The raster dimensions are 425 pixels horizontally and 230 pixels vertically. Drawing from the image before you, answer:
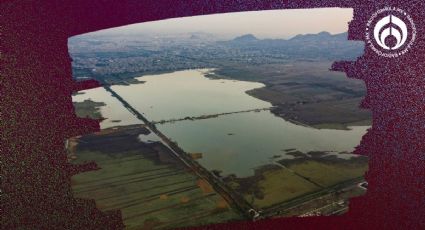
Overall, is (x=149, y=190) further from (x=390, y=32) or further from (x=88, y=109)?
(x=88, y=109)

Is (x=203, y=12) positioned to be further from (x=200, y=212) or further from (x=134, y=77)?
(x=134, y=77)

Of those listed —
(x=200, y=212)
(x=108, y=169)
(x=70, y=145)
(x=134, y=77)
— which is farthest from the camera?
(x=134, y=77)

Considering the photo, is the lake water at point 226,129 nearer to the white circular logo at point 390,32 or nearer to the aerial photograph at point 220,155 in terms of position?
the aerial photograph at point 220,155

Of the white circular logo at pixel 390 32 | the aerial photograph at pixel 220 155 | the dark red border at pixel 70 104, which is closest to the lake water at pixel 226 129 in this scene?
the aerial photograph at pixel 220 155

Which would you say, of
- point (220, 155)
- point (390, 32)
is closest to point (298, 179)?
point (220, 155)

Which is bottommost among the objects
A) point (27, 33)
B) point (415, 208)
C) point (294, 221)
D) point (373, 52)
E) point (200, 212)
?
point (200, 212)

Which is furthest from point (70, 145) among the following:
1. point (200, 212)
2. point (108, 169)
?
point (200, 212)
